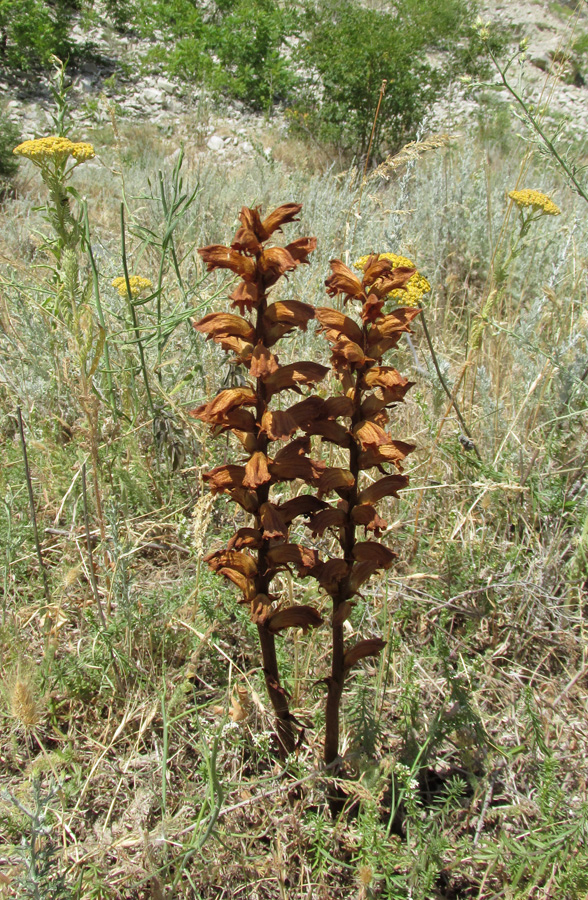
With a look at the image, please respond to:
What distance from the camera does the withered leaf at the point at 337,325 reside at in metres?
1.42

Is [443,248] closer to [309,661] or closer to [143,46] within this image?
[309,661]

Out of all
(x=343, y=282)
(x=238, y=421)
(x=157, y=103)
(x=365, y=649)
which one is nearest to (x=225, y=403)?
(x=238, y=421)

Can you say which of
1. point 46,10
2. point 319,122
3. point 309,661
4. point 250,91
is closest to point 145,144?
point 319,122

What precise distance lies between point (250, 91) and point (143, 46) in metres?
4.10

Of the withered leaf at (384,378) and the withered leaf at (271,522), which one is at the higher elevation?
the withered leaf at (384,378)

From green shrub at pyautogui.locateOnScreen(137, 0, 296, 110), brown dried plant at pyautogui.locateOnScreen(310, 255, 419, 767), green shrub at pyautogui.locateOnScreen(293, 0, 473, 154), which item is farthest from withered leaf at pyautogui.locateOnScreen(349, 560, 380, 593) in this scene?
green shrub at pyautogui.locateOnScreen(137, 0, 296, 110)

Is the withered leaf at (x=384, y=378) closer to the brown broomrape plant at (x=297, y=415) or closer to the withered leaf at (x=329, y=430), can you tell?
the brown broomrape plant at (x=297, y=415)

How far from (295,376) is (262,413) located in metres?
0.11

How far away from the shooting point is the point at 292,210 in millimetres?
1305

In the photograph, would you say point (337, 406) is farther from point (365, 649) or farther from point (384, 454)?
point (365, 649)

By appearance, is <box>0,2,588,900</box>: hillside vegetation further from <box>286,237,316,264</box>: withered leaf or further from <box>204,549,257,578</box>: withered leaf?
<box>204,549,257,578</box>: withered leaf

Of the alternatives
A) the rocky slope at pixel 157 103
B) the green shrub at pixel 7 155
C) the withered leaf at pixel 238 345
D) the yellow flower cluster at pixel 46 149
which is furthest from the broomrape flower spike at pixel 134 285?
the rocky slope at pixel 157 103

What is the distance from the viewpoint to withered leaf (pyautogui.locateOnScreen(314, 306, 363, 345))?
142cm

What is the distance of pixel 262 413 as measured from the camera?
139 centimetres
